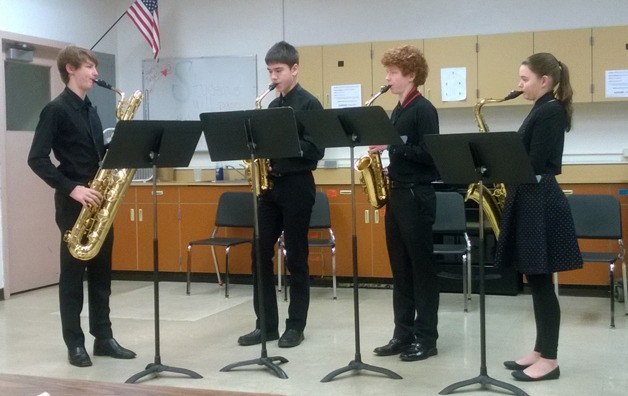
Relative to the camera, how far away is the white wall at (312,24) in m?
6.98

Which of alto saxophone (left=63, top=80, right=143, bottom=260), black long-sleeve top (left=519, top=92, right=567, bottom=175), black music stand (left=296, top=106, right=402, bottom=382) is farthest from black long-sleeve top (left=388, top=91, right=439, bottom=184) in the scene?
alto saxophone (left=63, top=80, right=143, bottom=260)

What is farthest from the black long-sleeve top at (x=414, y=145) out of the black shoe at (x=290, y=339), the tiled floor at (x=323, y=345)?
the black shoe at (x=290, y=339)

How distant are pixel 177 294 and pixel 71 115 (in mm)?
2912

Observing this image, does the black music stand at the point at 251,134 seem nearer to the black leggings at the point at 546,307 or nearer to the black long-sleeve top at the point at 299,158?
the black long-sleeve top at the point at 299,158

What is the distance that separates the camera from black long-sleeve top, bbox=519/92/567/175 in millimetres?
3699

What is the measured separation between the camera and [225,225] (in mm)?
7051

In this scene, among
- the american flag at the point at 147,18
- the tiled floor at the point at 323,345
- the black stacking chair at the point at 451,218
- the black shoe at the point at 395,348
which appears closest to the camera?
the tiled floor at the point at 323,345

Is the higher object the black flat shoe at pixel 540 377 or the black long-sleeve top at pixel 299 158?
the black long-sleeve top at pixel 299 158

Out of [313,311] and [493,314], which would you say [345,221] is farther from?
[493,314]

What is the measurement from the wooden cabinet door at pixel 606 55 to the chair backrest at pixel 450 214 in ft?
5.51

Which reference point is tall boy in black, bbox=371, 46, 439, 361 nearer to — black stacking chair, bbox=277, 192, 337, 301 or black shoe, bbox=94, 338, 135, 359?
black shoe, bbox=94, 338, 135, 359

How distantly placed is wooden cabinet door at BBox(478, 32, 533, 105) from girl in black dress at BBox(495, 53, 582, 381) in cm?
309

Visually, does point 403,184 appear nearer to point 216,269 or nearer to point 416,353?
point 416,353

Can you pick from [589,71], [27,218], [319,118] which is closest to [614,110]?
[589,71]
